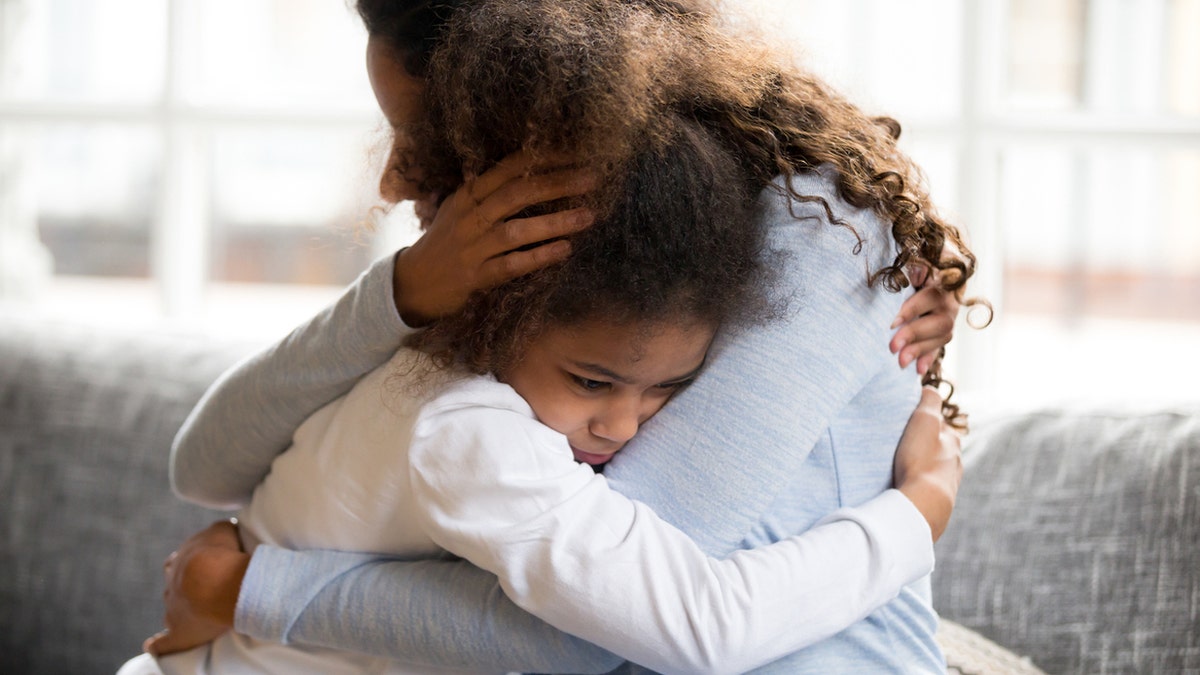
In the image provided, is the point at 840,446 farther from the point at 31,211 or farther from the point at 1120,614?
the point at 31,211

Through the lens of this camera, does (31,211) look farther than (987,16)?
Yes

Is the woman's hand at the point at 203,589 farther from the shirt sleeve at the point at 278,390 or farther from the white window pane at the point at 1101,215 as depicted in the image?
the white window pane at the point at 1101,215

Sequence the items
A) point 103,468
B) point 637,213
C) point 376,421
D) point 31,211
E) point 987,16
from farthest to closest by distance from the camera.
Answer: point 31,211 < point 987,16 < point 103,468 < point 376,421 < point 637,213

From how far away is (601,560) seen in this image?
896 mm

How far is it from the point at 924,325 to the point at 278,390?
0.62 m

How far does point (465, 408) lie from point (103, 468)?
119 centimetres

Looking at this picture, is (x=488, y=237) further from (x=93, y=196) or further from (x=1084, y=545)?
(x=93, y=196)

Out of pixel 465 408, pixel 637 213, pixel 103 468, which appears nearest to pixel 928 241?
pixel 637 213

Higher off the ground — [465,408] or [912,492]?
[465,408]

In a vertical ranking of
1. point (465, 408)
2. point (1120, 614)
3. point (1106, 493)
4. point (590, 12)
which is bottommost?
point (1120, 614)

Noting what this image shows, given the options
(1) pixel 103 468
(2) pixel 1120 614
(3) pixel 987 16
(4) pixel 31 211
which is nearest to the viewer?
(2) pixel 1120 614

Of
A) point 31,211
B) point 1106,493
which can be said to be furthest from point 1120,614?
point 31,211

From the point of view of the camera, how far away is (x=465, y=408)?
0.95m

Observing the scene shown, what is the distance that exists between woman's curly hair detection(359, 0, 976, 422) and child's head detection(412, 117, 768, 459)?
3cm
